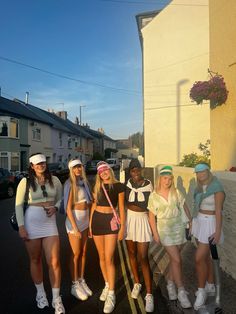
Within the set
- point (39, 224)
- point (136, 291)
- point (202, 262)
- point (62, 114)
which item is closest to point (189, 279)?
point (136, 291)

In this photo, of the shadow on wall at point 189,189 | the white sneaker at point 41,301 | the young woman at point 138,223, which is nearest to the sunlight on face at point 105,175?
the young woman at point 138,223

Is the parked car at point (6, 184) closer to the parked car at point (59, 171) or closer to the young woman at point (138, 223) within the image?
the parked car at point (59, 171)

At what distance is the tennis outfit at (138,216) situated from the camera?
4965 mm

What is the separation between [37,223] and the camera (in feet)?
15.7

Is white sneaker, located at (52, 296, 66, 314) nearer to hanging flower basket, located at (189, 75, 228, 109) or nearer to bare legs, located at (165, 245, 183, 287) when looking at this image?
bare legs, located at (165, 245, 183, 287)

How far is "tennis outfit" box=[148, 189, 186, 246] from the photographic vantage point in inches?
191

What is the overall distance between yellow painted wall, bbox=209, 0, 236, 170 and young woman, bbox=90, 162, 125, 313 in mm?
5189

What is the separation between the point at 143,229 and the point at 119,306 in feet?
3.30

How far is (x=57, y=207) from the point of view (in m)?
5.00

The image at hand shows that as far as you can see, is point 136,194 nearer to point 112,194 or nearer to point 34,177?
point 112,194

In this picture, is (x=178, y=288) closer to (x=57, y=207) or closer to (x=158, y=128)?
(x=57, y=207)

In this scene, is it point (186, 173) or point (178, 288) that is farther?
point (186, 173)

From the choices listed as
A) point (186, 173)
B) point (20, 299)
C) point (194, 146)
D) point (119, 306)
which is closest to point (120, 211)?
point (119, 306)

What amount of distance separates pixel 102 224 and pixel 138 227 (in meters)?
0.47
